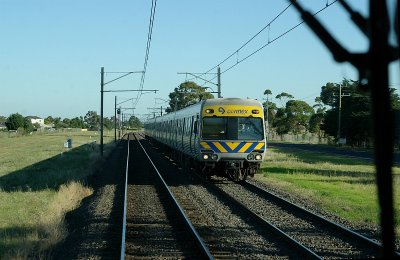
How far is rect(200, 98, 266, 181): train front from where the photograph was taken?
1878 centimetres

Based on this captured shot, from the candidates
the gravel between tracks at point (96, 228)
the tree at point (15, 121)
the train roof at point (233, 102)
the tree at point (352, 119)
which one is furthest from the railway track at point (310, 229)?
the tree at point (15, 121)

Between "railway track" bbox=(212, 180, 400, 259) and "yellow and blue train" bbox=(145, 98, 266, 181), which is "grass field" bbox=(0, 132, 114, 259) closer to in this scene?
"yellow and blue train" bbox=(145, 98, 266, 181)

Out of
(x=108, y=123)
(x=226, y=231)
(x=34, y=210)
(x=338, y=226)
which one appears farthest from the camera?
(x=108, y=123)

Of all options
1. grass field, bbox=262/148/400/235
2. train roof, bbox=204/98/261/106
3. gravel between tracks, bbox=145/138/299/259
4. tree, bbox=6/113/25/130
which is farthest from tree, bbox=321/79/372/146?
tree, bbox=6/113/25/130

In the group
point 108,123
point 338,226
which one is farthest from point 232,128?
point 108,123

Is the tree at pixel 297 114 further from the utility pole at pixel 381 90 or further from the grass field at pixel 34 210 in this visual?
the utility pole at pixel 381 90

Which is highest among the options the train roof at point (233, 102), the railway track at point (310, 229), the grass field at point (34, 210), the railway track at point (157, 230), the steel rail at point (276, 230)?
the train roof at point (233, 102)

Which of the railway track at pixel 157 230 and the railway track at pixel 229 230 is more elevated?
the railway track at pixel 229 230

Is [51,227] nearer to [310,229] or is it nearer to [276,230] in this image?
[276,230]

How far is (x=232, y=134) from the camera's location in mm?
Answer: 19094

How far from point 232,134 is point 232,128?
219 mm

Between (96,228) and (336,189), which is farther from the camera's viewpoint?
(336,189)

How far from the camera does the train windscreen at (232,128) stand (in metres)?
19.1

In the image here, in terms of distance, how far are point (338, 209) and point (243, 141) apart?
5.74 m
